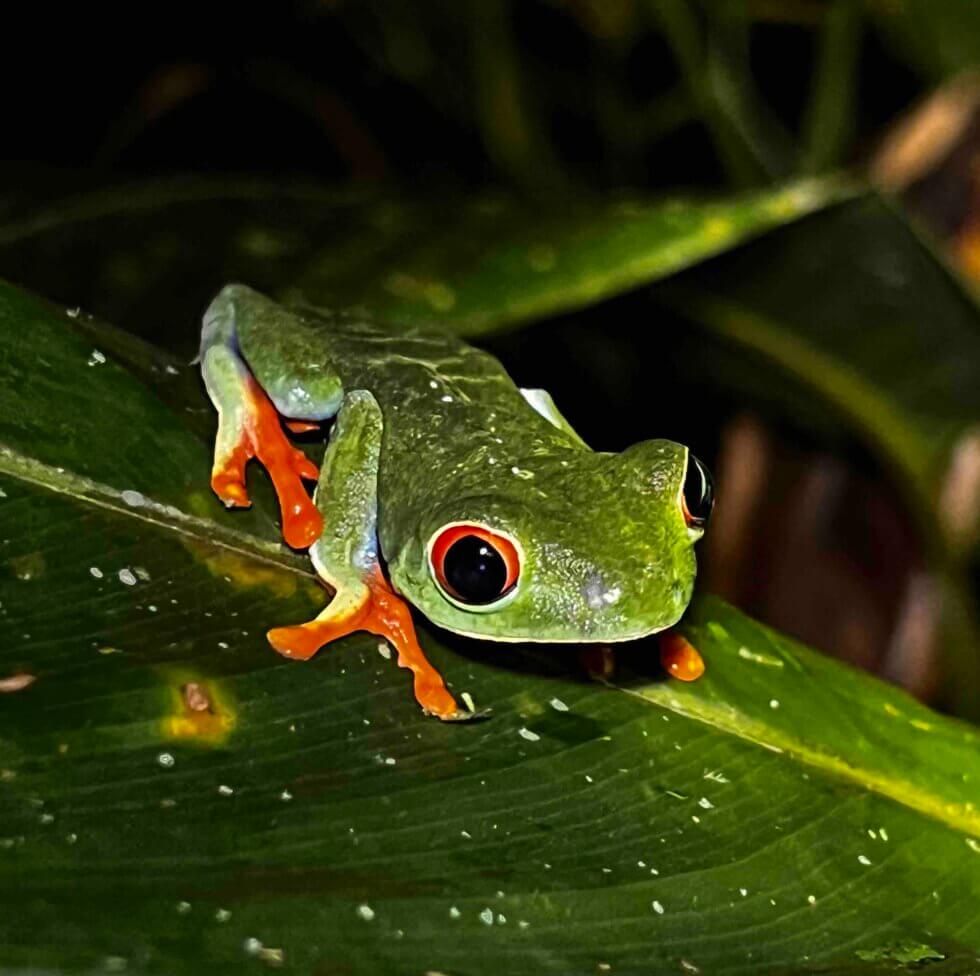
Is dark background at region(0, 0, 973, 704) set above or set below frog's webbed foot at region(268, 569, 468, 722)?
above

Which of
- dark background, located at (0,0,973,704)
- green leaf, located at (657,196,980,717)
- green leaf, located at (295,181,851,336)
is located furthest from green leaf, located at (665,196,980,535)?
green leaf, located at (295,181,851,336)

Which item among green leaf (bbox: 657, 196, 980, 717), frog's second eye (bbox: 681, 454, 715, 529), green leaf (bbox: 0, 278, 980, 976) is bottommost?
green leaf (bbox: 0, 278, 980, 976)

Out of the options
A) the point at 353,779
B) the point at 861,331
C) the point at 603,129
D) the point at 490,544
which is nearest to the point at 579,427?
the point at 861,331

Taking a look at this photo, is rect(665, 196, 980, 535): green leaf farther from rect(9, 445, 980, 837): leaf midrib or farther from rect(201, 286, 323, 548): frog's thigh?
rect(9, 445, 980, 837): leaf midrib

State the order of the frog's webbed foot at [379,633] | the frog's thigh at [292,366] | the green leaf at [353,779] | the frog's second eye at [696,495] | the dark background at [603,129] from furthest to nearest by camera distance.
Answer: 1. the dark background at [603,129]
2. the frog's thigh at [292,366]
3. the frog's second eye at [696,495]
4. the frog's webbed foot at [379,633]
5. the green leaf at [353,779]

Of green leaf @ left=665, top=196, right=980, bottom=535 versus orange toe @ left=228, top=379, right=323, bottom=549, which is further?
green leaf @ left=665, top=196, right=980, bottom=535

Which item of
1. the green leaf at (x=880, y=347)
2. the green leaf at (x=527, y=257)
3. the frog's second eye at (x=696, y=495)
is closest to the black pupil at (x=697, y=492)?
the frog's second eye at (x=696, y=495)

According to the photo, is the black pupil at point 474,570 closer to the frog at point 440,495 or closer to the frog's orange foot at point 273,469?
the frog at point 440,495

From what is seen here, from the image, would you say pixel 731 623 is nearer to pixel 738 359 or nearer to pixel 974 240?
pixel 738 359

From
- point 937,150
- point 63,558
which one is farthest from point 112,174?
point 937,150
